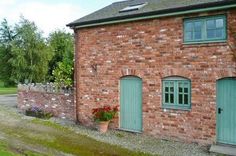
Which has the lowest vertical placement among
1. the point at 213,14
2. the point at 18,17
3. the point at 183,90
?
the point at 183,90

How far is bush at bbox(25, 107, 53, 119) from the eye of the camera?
17.3m

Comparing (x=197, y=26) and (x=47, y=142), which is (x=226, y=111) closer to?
(x=197, y=26)

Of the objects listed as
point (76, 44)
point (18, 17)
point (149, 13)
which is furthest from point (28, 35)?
point (149, 13)

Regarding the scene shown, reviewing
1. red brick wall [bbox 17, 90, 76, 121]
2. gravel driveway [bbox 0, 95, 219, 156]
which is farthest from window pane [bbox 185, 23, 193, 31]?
red brick wall [bbox 17, 90, 76, 121]

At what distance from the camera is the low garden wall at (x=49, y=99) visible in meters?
16.5

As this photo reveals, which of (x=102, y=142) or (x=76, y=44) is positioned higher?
(x=76, y=44)

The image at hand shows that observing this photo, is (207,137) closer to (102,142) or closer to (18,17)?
(102,142)

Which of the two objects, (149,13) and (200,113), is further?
(149,13)

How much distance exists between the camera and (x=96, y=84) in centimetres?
1463

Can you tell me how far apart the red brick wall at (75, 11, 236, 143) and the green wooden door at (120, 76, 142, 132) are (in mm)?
288

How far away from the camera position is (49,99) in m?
17.9

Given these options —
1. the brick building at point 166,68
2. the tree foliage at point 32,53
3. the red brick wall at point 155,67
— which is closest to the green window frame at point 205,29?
the brick building at point 166,68

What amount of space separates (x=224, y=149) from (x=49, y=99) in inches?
421

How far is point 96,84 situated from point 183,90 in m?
4.54
